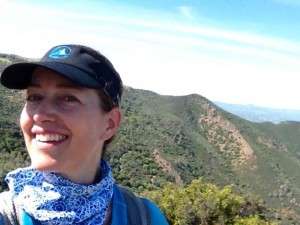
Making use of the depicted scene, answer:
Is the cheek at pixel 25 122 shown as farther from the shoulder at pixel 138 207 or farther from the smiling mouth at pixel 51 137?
the shoulder at pixel 138 207

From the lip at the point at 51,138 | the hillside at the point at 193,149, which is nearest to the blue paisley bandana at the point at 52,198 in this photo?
the lip at the point at 51,138

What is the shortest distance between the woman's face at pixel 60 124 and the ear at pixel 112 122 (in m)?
0.09

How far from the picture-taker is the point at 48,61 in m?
1.94

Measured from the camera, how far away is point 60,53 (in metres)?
1.98

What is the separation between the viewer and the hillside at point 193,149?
5696cm

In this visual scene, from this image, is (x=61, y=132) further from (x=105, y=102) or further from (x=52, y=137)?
(x=105, y=102)

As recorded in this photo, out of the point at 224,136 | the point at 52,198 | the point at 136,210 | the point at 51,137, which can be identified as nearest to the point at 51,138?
the point at 51,137

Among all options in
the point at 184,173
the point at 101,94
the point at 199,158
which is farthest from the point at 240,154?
the point at 101,94

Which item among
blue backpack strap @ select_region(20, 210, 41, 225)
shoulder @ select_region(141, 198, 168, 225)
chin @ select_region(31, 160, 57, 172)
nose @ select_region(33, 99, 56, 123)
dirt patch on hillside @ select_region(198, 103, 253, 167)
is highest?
nose @ select_region(33, 99, 56, 123)

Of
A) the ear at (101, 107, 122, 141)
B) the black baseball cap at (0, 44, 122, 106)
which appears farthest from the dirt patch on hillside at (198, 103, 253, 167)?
the black baseball cap at (0, 44, 122, 106)

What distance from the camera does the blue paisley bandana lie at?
184cm

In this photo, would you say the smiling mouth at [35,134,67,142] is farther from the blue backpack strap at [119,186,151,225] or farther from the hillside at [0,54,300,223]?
the hillside at [0,54,300,223]

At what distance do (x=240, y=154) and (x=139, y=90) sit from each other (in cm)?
3345

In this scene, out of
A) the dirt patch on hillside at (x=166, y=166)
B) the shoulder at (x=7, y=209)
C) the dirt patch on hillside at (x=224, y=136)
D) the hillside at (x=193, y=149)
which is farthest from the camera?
the dirt patch on hillside at (x=224, y=136)
